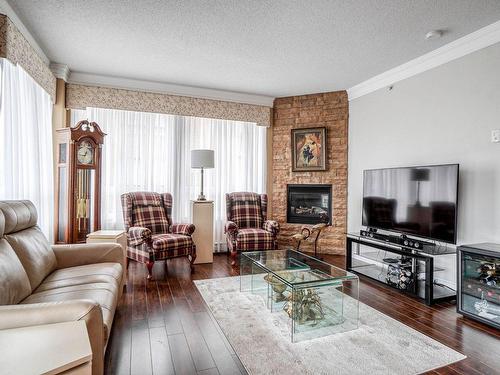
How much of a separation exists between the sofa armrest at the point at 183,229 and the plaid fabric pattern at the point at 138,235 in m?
0.55

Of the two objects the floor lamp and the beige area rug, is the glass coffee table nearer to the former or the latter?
the beige area rug

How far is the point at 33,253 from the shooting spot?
2.14m

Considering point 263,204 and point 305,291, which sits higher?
point 263,204

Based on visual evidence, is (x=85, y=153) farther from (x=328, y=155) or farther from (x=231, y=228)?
(x=328, y=155)

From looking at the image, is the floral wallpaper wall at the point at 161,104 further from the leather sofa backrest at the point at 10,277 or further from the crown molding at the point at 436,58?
the leather sofa backrest at the point at 10,277

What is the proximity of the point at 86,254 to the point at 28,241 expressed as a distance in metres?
0.51

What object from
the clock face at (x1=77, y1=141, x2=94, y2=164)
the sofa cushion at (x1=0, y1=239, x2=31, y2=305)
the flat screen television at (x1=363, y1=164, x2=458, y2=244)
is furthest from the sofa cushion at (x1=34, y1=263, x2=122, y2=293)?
the flat screen television at (x1=363, y1=164, x2=458, y2=244)

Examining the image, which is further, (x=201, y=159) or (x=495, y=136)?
(x=201, y=159)

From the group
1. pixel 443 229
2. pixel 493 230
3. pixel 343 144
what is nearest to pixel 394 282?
pixel 443 229

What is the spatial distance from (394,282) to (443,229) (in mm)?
777

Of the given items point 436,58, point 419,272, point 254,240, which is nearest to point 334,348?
point 419,272

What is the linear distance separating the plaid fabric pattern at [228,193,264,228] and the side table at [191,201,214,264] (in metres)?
0.43

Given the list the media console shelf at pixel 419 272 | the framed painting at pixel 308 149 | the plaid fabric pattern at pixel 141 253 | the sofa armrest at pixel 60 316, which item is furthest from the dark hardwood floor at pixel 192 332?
the framed painting at pixel 308 149

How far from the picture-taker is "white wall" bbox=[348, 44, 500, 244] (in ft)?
9.75
